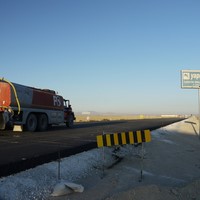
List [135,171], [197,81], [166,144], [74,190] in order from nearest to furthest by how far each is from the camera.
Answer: [74,190] → [135,171] → [166,144] → [197,81]

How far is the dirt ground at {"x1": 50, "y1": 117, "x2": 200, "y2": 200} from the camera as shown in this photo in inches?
300

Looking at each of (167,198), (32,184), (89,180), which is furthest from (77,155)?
(167,198)

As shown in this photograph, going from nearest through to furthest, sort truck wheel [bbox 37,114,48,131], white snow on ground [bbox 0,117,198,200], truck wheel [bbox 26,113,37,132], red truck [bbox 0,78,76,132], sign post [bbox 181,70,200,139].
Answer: white snow on ground [bbox 0,117,198,200], red truck [bbox 0,78,76,132], truck wheel [bbox 26,113,37,132], truck wheel [bbox 37,114,48,131], sign post [bbox 181,70,200,139]

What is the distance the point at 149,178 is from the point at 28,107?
552 inches

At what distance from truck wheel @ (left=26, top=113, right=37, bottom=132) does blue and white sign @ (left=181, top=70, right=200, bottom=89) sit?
12102 millimetres

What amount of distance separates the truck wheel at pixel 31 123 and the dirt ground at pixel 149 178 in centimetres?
888

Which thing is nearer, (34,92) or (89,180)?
(89,180)

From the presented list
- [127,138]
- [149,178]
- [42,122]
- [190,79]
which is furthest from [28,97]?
[149,178]

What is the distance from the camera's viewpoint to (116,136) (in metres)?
10.7

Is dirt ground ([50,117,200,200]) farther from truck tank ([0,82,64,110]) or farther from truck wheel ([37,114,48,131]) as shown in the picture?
truck wheel ([37,114,48,131])

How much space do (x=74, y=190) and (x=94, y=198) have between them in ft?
1.71

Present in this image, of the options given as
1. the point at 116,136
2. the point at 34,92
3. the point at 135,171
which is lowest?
the point at 135,171

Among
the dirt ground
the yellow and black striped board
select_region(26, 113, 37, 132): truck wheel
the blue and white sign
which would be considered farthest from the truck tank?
the yellow and black striped board

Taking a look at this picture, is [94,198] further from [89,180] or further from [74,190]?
[89,180]
